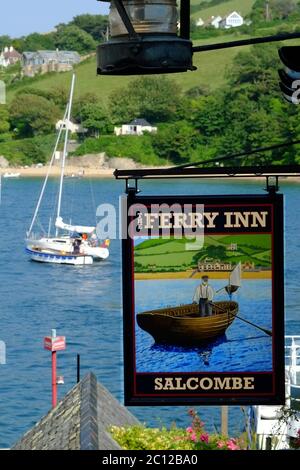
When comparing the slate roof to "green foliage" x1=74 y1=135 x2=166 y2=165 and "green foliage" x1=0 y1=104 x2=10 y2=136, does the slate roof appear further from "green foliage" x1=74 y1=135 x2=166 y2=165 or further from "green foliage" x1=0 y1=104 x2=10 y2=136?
"green foliage" x1=74 y1=135 x2=166 y2=165

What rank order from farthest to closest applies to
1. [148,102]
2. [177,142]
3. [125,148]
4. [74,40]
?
1. [74,40]
2. [148,102]
3. [125,148]
4. [177,142]

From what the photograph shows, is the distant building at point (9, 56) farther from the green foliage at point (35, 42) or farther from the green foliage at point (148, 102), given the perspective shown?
the green foliage at point (148, 102)

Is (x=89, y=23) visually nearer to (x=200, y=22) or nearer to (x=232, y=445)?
(x=200, y=22)

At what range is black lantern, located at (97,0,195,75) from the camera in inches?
164

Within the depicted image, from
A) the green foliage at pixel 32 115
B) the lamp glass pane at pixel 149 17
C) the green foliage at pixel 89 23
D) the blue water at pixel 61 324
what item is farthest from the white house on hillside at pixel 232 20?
the lamp glass pane at pixel 149 17

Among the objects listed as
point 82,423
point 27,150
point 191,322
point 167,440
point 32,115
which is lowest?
point 167,440

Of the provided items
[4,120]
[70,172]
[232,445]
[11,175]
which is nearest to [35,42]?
[11,175]

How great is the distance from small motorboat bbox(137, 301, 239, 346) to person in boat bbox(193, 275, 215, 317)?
2cm

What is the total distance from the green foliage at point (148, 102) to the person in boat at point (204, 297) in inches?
3831

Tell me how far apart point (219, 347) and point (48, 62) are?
12276 centimetres

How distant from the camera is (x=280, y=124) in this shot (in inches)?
3231

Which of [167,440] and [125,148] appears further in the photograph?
[125,148]

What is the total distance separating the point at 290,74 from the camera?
4.62 meters

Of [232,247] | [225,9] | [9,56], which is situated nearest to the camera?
[232,247]
